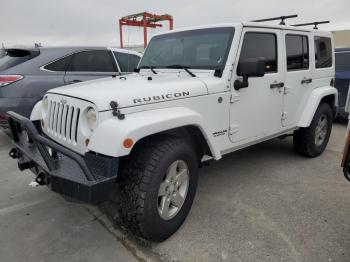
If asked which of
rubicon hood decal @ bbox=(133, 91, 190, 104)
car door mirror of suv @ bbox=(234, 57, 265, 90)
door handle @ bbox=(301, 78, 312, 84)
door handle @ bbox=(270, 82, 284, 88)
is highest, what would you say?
car door mirror of suv @ bbox=(234, 57, 265, 90)

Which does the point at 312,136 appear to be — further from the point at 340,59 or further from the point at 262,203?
the point at 340,59

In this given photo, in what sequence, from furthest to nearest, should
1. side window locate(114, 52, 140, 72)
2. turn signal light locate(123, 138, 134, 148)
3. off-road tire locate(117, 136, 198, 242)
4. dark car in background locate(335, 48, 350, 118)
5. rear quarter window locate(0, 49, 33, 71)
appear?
1. dark car in background locate(335, 48, 350, 118)
2. side window locate(114, 52, 140, 72)
3. rear quarter window locate(0, 49, 33, 71)
4. off-road tire locate(117, 136, 198, 242)
5. turn signal light locate(123, 138, 134, 148)

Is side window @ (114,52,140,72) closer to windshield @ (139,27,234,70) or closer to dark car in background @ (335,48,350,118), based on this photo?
windshield @ (139,27,234,70)

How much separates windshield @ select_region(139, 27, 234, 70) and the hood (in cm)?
36

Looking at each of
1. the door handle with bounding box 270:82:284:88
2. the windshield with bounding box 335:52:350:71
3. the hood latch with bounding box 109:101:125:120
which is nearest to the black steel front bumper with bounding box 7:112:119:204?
the hood latch with bounding box 109:101:125:120

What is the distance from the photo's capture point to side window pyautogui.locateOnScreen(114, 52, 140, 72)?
5996 mm

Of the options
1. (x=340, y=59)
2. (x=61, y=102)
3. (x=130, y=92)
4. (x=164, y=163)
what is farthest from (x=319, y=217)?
(x=340, y=59)

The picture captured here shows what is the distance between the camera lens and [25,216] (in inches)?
119

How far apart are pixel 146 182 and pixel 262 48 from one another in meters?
2.21

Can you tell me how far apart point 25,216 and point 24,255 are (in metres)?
0.68

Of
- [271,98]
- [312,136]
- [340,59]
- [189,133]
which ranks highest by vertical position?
[340,59]

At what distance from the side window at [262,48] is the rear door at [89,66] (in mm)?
3143

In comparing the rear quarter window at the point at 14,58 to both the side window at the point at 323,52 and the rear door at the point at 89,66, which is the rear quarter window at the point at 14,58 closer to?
the rear door at the point at 89,66

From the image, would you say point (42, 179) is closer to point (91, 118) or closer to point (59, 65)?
point (91, 118)
